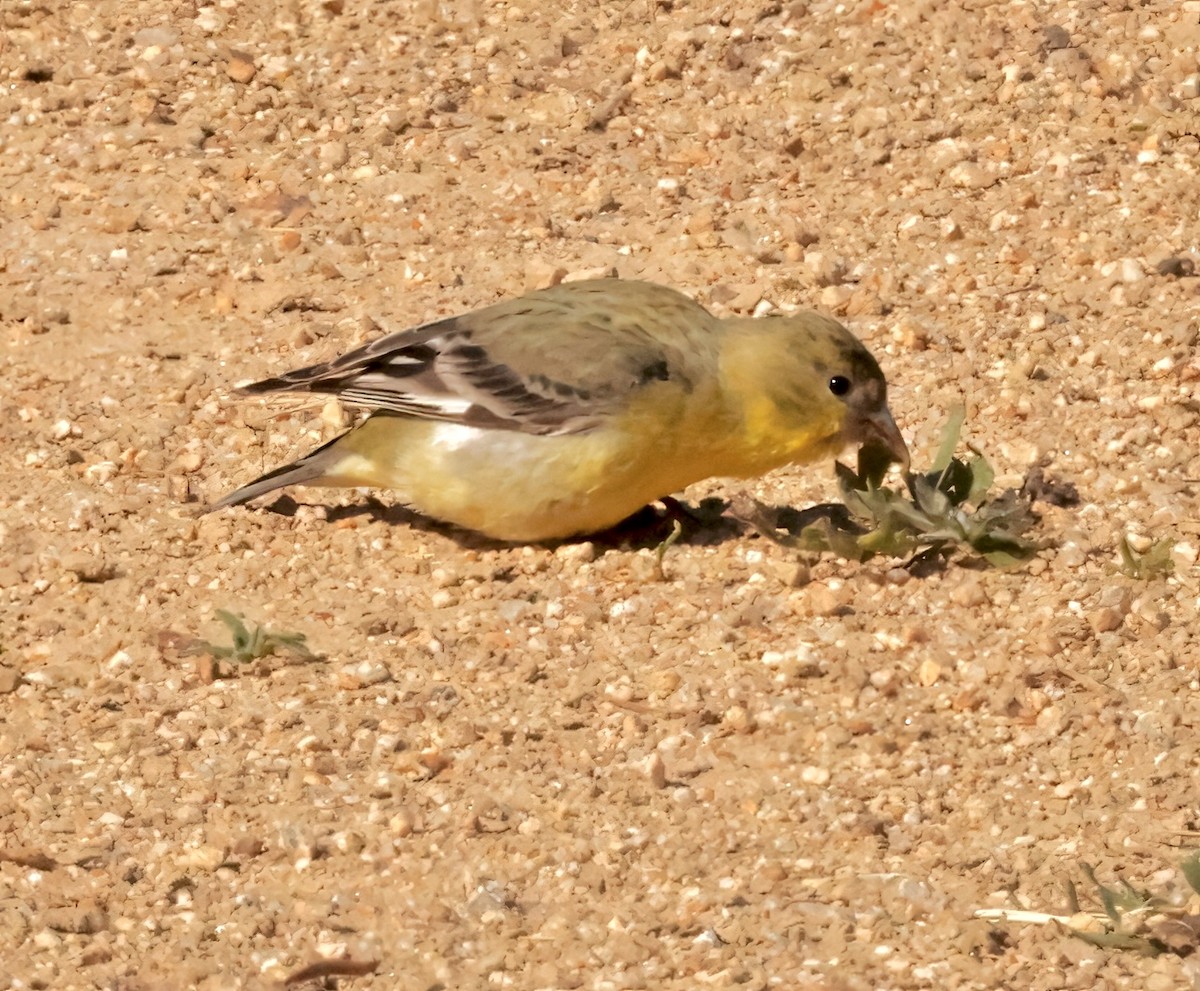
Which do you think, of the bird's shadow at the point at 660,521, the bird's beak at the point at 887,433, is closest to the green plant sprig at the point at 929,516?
the bird's beak at the point at 887,433

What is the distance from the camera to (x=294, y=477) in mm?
6648

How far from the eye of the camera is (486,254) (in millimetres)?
8062

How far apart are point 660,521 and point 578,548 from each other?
40cm

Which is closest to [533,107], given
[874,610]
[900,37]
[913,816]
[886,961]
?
[900,37]

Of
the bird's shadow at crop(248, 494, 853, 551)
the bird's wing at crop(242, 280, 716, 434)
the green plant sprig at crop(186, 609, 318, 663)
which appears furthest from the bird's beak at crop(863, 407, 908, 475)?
the green plant sprig at crop(186, 609, 318, 663)

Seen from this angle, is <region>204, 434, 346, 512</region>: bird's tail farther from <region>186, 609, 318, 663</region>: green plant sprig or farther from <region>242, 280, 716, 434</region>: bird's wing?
<region>186, 609, 318, 663</region>: green plant sprig

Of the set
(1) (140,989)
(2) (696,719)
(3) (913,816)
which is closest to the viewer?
(1) (140,989)

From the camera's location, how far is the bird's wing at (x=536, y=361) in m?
6.35

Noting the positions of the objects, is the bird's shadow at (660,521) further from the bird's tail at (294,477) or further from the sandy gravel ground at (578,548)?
the bird's tail at (294,477)

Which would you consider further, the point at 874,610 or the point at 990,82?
the point at 990,82

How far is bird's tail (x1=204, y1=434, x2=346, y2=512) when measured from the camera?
21.8 feet

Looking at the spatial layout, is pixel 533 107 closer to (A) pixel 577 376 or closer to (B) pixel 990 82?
(B) pixel 990 82

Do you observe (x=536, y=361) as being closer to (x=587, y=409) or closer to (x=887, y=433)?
(x=587, y=409)

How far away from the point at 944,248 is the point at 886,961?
4.00 m
